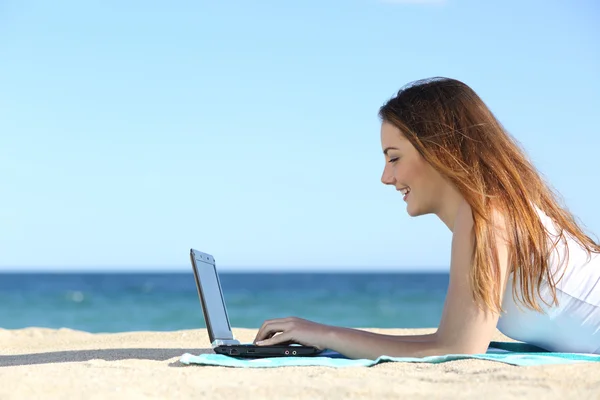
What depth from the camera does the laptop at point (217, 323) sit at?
11.8 feet

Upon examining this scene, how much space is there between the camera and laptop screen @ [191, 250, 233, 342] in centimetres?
382

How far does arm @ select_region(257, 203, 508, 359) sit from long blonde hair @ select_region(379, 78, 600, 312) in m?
0.04

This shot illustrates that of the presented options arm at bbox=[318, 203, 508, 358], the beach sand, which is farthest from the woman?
the beach sand

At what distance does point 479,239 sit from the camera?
3.20 m

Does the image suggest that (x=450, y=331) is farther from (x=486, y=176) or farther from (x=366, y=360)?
(x=486, y=176)

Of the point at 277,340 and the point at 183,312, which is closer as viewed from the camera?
the point at 277,340

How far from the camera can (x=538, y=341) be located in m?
3.73

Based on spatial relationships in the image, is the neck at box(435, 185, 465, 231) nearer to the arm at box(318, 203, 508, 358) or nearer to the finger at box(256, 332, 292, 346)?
the arm at box(318, 203, 508, 358)

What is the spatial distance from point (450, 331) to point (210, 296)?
1.26m

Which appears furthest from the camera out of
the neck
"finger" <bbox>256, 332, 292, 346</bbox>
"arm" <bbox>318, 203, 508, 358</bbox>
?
"finger" <bbox>256, 332, 292, 346</bbox>

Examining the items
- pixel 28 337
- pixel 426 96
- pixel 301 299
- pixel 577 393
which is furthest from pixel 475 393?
pixel 301 299

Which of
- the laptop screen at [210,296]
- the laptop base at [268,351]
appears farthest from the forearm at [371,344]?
the laptop screen at [210,296]

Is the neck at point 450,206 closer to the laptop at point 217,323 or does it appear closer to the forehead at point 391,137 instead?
the forehead at point 391,137

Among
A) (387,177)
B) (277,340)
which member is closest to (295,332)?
(277,340)
